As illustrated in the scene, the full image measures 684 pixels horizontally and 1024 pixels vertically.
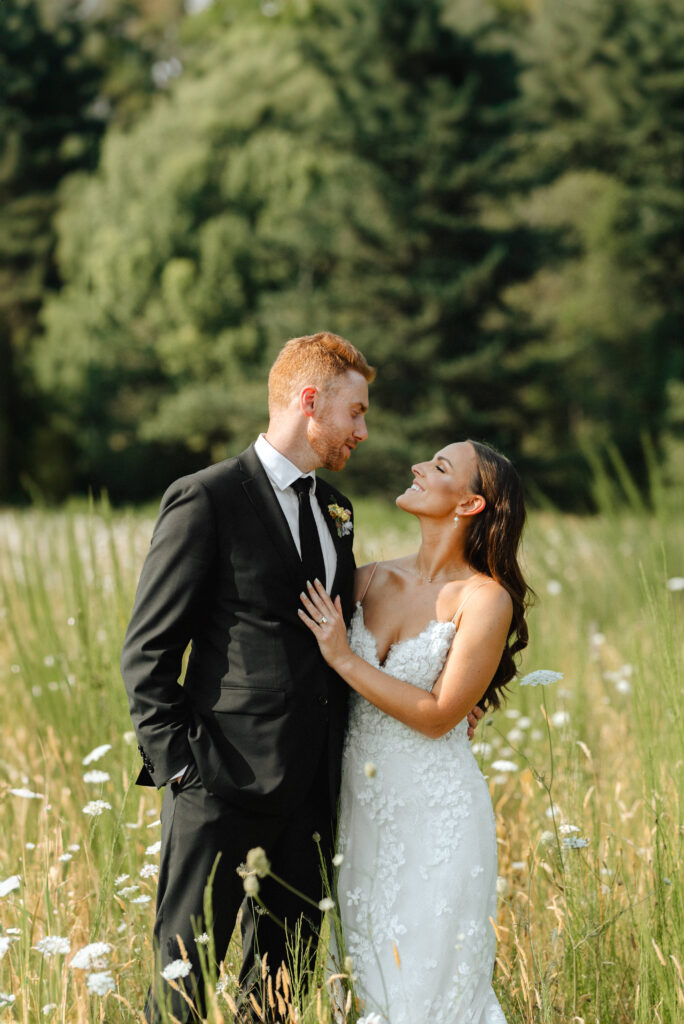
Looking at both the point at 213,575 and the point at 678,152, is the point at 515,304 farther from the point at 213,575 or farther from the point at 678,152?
the point at 213,575

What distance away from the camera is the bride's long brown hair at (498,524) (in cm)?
313

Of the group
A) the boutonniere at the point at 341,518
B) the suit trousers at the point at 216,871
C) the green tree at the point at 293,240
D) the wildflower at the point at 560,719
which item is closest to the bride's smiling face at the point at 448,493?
the boutonniere at the point at 341,518

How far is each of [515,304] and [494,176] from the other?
3.18 meters

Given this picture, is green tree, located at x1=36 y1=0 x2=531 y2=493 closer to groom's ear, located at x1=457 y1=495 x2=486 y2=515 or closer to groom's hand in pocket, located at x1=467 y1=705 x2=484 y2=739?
groom's hand in pocket, located at x1=467 y1=705 x2=484 y2=739

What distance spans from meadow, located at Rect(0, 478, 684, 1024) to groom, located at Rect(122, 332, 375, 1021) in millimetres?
226

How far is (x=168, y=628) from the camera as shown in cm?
281

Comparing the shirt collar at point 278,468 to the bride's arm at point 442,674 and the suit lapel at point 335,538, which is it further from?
the bride's arm at point 442,674

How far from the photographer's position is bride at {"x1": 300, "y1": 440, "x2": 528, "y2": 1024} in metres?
2.93

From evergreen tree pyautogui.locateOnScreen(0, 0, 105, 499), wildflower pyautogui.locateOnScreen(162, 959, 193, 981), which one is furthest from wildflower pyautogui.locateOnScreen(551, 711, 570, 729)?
evergreen tree pyautogui.locateOnScreen(0, 0, 105, 499)

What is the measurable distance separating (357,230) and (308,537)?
24263 millimetres

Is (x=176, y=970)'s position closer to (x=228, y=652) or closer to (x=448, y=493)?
(x=228, y=652)

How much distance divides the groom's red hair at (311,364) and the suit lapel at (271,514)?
22 centimetres

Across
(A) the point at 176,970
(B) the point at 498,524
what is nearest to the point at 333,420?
(B) the point at 498,524

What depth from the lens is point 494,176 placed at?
2502 centimetres
